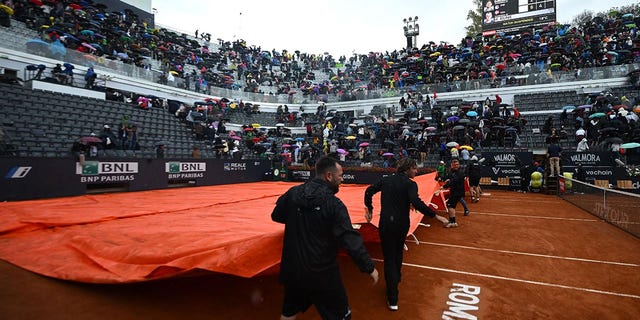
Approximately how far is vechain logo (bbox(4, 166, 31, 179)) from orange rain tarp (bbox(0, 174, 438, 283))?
6.11 ft

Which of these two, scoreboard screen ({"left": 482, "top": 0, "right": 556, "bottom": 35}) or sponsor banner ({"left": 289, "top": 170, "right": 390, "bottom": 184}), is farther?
scoreboard screen ({"left": 482, "top": 0, "right": 556, "bottom": 35})

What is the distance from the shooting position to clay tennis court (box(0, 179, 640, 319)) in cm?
396

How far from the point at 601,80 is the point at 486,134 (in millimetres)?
11252

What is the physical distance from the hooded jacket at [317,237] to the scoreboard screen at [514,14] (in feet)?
146

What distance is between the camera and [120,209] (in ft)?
31.3

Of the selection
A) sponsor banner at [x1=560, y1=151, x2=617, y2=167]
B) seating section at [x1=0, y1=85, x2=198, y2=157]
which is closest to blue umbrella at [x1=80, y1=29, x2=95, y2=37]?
seating section at [x1=0, y1=85, x2=198, y2=157]

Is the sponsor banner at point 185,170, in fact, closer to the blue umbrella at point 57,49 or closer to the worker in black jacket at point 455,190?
the blue umbrella at point 57,49

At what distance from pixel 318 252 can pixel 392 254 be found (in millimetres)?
1777

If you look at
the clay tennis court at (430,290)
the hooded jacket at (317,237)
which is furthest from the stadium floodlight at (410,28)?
the hooded jacket at (317,237)

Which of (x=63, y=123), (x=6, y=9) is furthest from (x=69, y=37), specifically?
(x=63, y=123)

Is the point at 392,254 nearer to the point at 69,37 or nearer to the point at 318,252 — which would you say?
the point at 318,252

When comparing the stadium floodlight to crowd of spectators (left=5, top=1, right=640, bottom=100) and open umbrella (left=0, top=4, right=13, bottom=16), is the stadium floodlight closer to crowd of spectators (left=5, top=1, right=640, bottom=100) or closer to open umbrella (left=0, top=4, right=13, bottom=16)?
crowd of spectators (left=5, top=1, right=640, bottom=100)

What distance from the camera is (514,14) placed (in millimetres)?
38219

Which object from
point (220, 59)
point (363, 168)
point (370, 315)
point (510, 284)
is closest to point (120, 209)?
point (370, 315)
